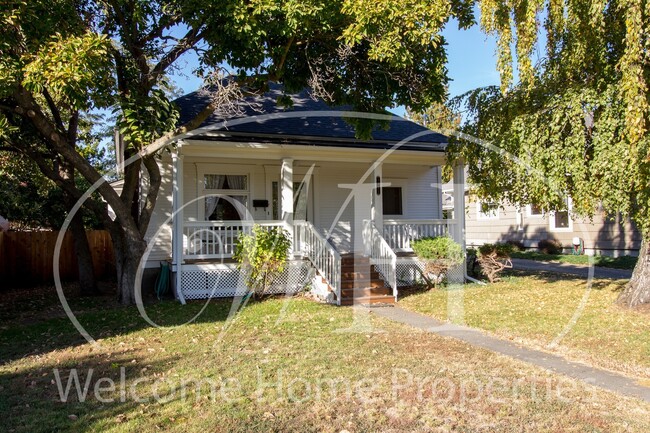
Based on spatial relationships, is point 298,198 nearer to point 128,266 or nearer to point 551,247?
point 128,266

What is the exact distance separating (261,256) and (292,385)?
18.6 feet

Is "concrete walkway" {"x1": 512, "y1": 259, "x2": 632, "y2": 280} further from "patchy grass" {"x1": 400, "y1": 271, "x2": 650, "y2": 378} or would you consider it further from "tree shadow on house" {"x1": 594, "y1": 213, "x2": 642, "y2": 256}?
"tree shadow on house" {"x1": 594, "y1": 213, "x2": 642, "y2": 256}

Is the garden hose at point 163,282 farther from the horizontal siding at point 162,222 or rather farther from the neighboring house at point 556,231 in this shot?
the neighboring house at point 556,231

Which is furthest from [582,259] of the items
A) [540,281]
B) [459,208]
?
[459,208]

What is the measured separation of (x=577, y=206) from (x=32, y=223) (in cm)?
1736

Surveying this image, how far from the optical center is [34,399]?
16.0 ft

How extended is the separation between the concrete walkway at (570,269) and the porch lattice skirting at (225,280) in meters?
8.24

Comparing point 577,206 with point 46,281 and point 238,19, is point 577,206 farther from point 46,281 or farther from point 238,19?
point 46,281

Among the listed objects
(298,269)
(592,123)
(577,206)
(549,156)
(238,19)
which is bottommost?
(298,269)

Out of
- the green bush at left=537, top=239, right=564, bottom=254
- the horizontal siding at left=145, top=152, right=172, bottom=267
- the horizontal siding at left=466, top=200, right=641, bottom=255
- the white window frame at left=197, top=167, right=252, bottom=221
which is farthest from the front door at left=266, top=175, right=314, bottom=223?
the green bush at left=537, top=239, right=564, bottom=254

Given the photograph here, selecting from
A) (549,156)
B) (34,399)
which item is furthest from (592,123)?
(34,399)

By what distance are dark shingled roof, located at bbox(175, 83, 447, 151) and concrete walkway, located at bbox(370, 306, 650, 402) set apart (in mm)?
4878

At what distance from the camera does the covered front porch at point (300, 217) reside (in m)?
11.2

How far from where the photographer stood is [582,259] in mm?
18375
